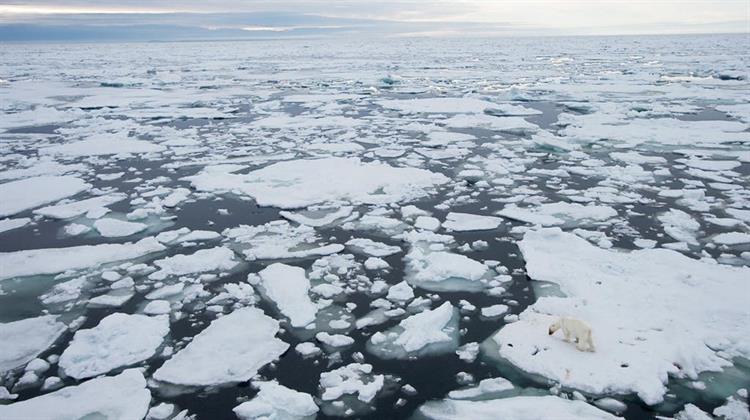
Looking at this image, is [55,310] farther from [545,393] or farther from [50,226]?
[545,393]

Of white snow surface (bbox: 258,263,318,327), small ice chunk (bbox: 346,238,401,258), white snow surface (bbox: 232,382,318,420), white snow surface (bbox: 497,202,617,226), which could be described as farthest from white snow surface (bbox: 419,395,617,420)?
white snow surface (bbox: 497,202,617,226)

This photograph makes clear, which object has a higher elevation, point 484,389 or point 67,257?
point 484,389

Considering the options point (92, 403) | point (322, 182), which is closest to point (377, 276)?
point (92, 403)

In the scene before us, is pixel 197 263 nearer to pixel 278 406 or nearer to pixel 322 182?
pixel 278 406

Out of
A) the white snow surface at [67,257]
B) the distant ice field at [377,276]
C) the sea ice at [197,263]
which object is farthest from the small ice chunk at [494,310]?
the white snow surface at [67,257]

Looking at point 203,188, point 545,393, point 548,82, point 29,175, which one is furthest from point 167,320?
point 548,82

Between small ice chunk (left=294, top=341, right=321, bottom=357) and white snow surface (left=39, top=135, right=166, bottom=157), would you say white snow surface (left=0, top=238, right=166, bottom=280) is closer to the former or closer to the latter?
small ice chunk (left=294, top=341, right=321, bottom=357)
